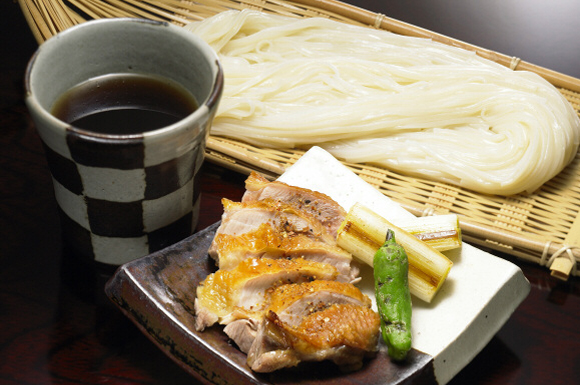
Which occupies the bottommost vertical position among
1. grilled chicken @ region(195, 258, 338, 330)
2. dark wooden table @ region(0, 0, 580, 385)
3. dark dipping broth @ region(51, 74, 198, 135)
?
dark wooden table @ region(0, 0, 580, 385)

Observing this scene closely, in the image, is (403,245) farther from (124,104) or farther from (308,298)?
(124,104)

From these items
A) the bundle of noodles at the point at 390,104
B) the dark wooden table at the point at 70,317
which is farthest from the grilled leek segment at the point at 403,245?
the bundle of noodles at the point at 390,104

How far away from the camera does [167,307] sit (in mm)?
2064

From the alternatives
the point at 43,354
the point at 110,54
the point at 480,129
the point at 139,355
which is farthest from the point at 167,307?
the point at 480,129

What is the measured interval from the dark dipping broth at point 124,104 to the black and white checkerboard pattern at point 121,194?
0.65 ft

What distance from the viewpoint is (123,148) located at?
6.21ft

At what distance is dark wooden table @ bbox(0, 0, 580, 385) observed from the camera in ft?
→ 7.26

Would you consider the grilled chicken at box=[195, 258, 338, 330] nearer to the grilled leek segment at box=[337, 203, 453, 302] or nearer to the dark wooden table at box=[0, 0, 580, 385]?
the grilled leek segment at box=[337, 203, 453, 302]

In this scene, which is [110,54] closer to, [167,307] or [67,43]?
[67,43]

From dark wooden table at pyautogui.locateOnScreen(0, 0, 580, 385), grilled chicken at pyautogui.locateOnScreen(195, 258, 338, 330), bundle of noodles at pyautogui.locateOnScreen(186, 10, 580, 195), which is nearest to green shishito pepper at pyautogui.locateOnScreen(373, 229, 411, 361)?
grilled chicken at pyautogui.locateOnScreen(195, 258, 338, 330)

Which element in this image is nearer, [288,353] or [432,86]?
[288,353]

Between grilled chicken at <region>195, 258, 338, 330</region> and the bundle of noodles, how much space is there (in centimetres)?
101

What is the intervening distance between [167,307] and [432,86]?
1808mm

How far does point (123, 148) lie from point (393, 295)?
36.2 inches
